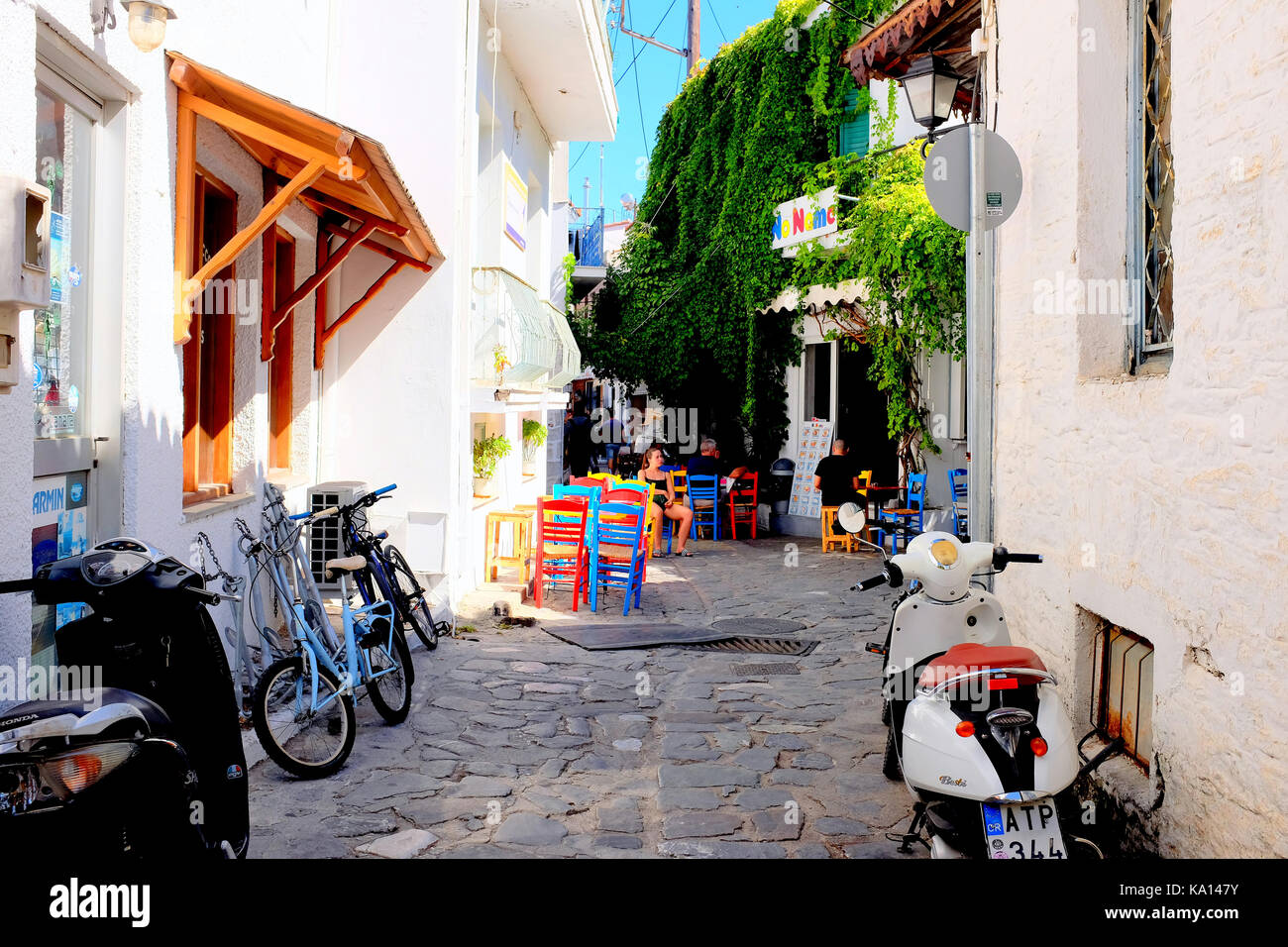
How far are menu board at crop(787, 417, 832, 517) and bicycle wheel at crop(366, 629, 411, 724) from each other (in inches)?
416

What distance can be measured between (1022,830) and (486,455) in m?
9.36

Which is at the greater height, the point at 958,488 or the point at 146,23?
the point at 146,23

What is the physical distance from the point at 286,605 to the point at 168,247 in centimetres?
189

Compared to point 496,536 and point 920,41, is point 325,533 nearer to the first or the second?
point 496,536

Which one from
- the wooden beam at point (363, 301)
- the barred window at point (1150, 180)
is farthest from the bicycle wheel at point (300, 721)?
the wooden beam at point (363, 301)

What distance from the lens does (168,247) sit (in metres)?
5.68

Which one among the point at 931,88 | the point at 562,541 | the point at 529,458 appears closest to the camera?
the point at 931,88

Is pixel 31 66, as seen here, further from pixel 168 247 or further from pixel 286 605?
pixel 286 605

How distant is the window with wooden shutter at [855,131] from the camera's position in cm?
1559

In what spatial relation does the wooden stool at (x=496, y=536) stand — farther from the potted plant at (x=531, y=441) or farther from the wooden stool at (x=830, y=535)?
the wooden stool at (x=830, y=535)

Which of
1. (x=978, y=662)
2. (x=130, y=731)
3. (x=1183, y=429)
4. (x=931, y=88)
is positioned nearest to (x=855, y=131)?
(x=931, y=88)

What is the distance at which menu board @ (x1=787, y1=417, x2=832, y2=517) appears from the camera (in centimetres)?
1666

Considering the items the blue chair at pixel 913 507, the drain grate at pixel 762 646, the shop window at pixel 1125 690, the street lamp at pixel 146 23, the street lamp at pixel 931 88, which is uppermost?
the street lamp at pixel 931 88

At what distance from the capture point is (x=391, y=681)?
6637 mm
